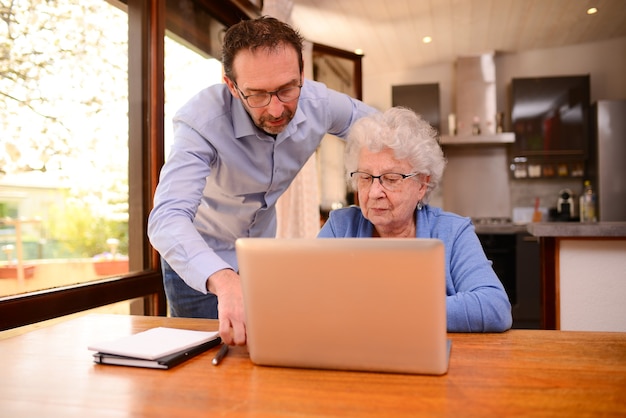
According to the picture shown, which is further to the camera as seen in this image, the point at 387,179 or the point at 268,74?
the point at 387,179

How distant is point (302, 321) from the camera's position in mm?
956

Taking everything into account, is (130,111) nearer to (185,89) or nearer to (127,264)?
(185,89)

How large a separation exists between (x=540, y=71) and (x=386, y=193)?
497 centimetres

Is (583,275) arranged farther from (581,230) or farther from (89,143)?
(89,143)

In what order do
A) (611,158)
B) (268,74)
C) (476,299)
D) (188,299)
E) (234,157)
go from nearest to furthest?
(476,299)
(268,74)
(234,157)
(188,299)
(611,158)

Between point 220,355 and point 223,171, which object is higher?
point 223,171

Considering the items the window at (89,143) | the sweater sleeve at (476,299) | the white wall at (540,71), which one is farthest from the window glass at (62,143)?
the white wall at (540,71)

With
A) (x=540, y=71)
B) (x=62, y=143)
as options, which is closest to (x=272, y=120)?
(x=62, y=143)

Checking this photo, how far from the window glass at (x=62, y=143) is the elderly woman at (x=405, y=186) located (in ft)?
3.83

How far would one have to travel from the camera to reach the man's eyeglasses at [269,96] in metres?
1.51

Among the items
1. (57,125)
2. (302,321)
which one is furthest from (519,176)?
→ (302,321)

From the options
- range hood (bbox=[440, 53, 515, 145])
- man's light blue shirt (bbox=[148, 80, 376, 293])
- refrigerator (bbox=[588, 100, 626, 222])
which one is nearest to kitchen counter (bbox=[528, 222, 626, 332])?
man's light blue shirt (bbox=[148, 80, 376, 293])

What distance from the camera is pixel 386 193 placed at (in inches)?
63.1

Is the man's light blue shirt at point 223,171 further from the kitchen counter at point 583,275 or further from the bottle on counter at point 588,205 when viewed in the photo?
the bottle on counter at point 588,205
